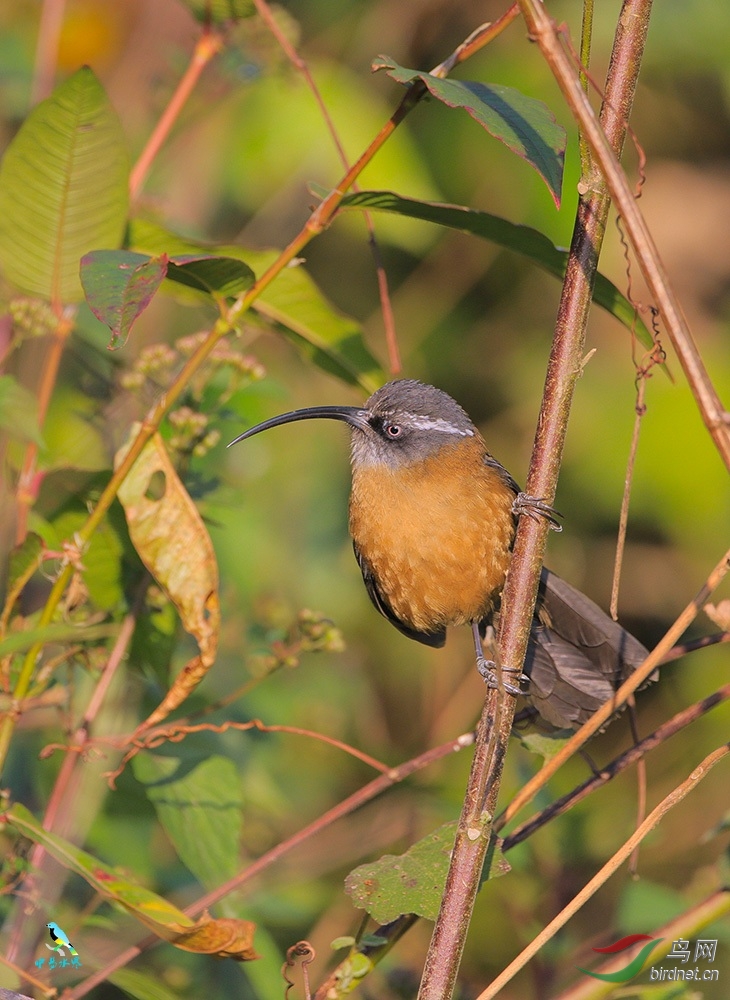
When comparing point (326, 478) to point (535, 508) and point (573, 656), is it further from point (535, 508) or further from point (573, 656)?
point (535, 508)

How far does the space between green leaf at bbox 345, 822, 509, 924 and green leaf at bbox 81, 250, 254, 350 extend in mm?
1238

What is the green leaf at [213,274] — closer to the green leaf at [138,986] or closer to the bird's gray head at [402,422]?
the bird's gray head at [402,422]

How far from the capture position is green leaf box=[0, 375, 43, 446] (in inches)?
106

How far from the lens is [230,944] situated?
2.31m

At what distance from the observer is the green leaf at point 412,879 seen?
2.29 m

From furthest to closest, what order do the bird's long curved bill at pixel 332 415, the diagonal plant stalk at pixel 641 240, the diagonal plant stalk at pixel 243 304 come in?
the bird's long curved bill at pixel 332 415
the diagonal plant stalk at pixel 243 304
the diagonal plant stalk at pixel 641 240

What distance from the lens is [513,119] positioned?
228cm

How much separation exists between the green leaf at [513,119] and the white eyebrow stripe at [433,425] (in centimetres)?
154

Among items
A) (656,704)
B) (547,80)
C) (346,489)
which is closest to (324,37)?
(547,80)

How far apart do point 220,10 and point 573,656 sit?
2.15m

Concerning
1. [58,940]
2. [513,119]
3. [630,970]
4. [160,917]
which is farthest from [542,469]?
[58,940]

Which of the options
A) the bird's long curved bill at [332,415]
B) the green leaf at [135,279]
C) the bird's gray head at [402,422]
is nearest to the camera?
the green leaf at [135,279]

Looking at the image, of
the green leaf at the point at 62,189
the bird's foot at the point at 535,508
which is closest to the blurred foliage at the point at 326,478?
the green leaf at the point at 62,189

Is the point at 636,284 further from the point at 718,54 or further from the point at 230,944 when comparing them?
the point at 230,944
